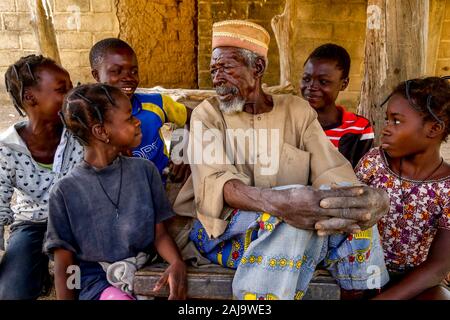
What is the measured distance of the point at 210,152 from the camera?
2055mm

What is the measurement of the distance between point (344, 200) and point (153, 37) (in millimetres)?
6700

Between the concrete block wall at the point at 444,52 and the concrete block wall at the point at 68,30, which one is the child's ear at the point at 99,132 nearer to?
the concrete block wall at the point at 68,30

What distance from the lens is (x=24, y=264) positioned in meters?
2.19

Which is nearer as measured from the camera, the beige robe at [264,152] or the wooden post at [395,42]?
the beige robe at [264,152]

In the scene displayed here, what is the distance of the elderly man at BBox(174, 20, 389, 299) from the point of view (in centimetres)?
173

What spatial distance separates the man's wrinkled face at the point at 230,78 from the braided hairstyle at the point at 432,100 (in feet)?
2.63

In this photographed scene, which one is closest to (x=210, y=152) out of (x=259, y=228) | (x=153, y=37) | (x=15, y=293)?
(x=259, y=228)

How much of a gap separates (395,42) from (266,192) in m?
1.60

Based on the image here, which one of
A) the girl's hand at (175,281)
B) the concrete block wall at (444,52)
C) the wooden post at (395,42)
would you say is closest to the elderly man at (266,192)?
the girl's hand at (175,281)

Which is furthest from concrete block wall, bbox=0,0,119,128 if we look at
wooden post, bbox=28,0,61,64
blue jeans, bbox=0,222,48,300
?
blue jeans, bbox=0,222,48,300

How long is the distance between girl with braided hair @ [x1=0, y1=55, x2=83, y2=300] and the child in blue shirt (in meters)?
0.36

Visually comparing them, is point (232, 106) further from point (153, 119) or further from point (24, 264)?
point (24, 264)

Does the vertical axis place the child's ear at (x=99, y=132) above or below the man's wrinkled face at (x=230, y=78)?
below

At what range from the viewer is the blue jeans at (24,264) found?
212 centimetres
